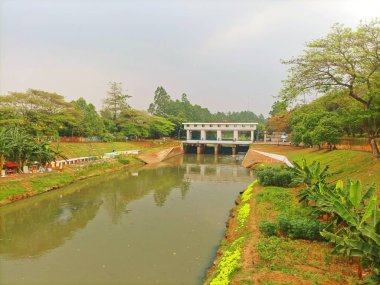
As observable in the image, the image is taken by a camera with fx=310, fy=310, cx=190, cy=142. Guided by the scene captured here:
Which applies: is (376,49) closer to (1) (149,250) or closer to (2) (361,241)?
(2) (361,241)

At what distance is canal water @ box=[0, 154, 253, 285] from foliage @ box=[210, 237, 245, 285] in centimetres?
129

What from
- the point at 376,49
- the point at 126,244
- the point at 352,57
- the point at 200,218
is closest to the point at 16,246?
the point at 126,244

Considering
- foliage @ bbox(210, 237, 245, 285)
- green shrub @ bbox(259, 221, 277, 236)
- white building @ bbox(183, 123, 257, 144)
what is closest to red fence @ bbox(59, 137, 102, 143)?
white building @ bbox(183, 123, 257, 144)

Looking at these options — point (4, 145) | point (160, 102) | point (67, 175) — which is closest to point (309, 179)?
point (4, 145)

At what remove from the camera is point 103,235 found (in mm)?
17500

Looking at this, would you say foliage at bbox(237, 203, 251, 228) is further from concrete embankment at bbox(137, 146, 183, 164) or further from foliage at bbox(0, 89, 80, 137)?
concrete embankment at bbox(137, 146, 183, 164)

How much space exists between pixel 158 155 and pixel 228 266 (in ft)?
158

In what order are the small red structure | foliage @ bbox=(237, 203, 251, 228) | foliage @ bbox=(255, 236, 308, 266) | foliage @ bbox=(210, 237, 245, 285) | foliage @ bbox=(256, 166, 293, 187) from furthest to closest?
1. the small red structure
2. foliage @ bbox=(256, 166, 293, 187)
3. foliage @ bbox=(237, 203, 251, 228)
4. foliage @ bbox=(255, 236, 308, 266)
5. foliage @ bbox=(210, 237, 245, 285)

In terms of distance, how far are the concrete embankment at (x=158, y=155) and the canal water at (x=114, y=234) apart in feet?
73.5

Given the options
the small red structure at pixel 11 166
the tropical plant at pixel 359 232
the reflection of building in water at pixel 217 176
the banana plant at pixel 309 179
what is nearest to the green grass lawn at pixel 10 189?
the small red structure at pixel 11 166

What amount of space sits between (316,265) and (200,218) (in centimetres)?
1088

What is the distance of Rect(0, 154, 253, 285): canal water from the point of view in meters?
12.8

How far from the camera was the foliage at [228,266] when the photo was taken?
10.3 m

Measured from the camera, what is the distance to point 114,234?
1755 cm
